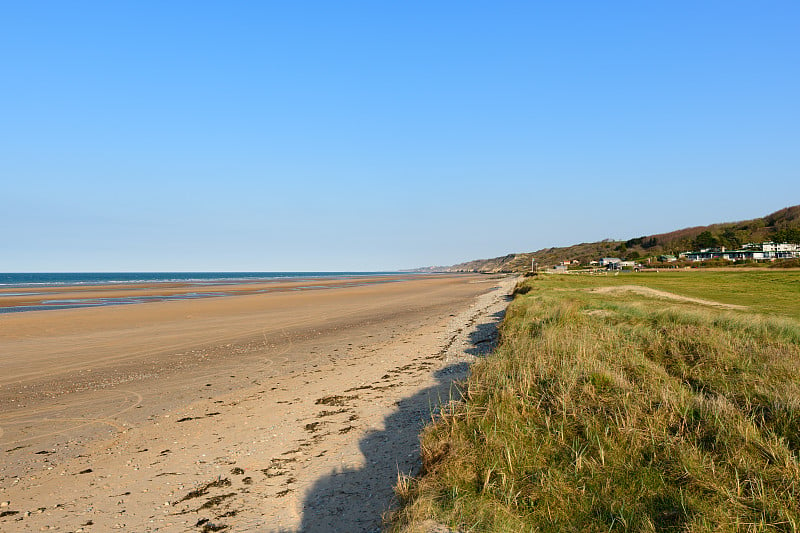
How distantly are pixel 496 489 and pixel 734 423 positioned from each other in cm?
274

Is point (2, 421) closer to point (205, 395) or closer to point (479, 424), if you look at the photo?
point (205, 395)

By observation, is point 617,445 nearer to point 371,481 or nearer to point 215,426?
point 371,481

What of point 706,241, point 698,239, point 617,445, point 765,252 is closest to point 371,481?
point 617,445

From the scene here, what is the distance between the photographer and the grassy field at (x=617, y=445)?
12.3ft

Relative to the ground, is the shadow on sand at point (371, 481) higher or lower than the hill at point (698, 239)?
lower

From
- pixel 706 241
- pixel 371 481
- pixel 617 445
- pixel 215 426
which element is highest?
pixel 706 241

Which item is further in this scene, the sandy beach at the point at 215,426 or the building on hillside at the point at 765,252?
the building on hillside at the point at 765,252

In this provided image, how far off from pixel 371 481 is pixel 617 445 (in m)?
3.17

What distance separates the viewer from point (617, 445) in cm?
473

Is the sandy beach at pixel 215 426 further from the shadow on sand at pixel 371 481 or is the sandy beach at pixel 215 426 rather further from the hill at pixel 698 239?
the hill at pixel 698 239

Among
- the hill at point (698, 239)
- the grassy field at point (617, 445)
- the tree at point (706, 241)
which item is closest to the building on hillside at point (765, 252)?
the hill at point (698, 239)

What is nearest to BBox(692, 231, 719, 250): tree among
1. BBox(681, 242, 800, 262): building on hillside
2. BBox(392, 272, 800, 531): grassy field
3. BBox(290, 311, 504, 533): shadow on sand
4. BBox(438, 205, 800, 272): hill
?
BBox(438, 205, 800, 272): hill

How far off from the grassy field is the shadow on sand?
790 millimetres

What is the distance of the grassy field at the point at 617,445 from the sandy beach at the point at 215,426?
1.33 m
